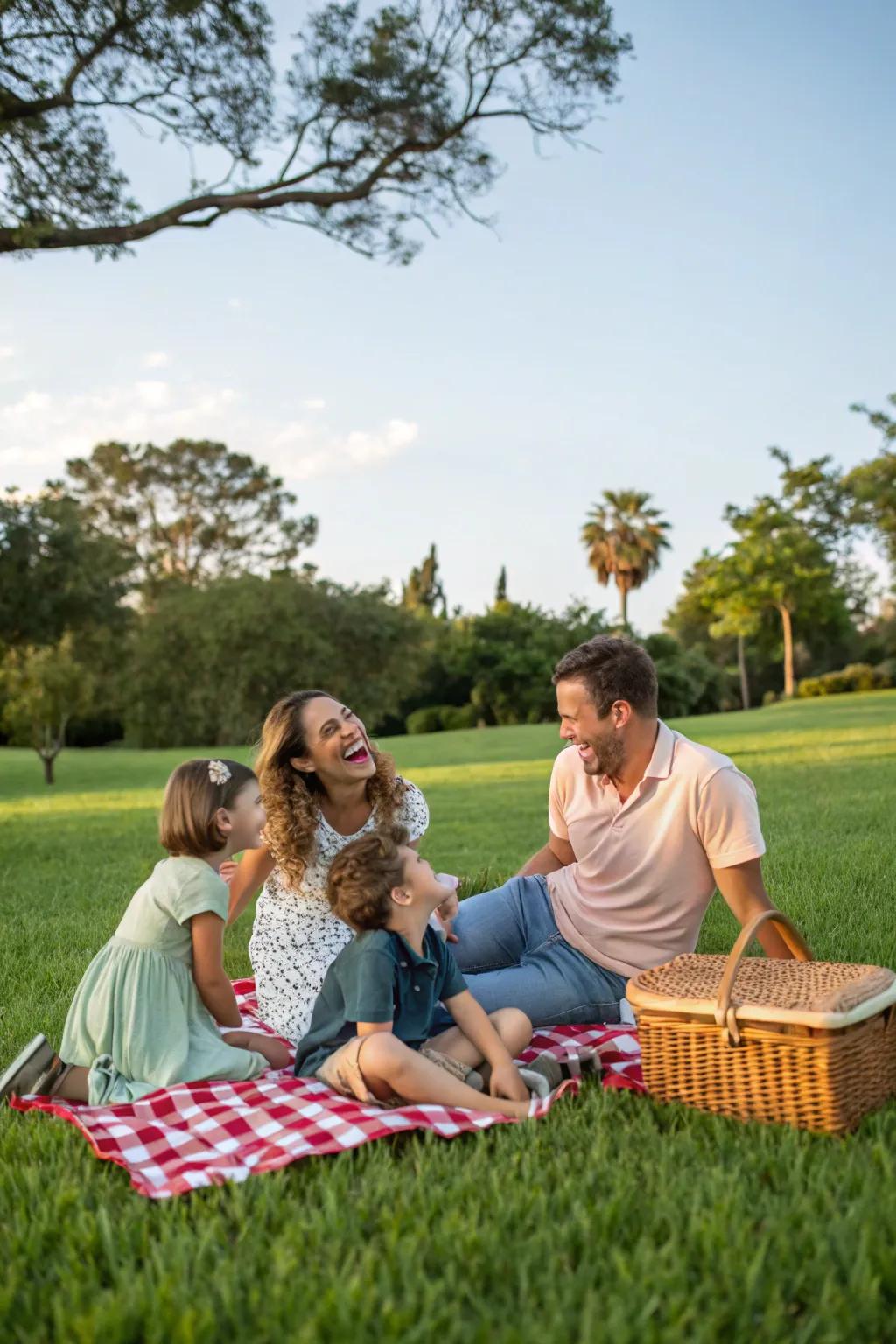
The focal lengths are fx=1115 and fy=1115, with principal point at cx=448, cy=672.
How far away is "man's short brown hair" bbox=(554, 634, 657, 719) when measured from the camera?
12.7ft

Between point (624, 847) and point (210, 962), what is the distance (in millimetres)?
1487

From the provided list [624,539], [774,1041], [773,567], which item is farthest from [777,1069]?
[624,539]

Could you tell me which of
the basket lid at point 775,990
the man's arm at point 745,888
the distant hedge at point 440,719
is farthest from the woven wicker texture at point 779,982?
the distant hedge at point 440,719

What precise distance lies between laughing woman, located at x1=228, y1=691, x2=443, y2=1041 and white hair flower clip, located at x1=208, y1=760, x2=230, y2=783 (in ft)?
0.86

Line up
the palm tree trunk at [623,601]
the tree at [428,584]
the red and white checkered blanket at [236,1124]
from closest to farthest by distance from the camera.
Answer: the red and white checkered blanket at [236,1124]
the palm tree trunk at [623,601]
the tree at [428,584]

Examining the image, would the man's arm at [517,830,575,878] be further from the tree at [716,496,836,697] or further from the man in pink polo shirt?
the tree at [716,496,836,697]

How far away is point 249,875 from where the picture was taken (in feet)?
14.1

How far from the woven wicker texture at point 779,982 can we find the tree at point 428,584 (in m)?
58.7

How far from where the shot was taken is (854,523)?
3047 centimetres

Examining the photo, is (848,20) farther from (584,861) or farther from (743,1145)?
(743,1145)

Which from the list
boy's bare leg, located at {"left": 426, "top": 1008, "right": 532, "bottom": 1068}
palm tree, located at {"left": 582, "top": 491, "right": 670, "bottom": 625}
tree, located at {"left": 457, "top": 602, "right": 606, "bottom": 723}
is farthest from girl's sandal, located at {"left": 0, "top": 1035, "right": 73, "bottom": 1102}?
palm tree, located at {"left": 582, "top": 491, "right": 670, "bottom": 625}

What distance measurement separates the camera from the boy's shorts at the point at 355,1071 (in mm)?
3299

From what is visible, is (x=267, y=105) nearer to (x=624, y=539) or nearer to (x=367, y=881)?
(x=367, y=881)

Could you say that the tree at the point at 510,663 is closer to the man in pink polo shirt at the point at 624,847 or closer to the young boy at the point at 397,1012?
the man in pink polo shirt at the point at 624,847
